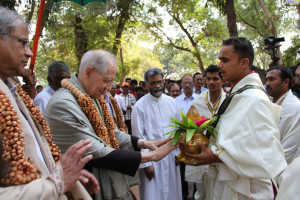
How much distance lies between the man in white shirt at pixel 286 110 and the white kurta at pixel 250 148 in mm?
989

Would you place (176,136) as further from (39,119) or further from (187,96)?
Answer: (187,96)

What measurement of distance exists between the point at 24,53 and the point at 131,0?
1021cm

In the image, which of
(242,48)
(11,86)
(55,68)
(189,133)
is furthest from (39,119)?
(55,68)

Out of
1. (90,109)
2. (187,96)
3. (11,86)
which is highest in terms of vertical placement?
(11,86)

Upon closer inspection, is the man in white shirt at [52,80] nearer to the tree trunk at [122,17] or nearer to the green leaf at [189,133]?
the green leaf at [189,133]

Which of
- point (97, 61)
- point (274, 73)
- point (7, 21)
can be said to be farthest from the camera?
point (274, 73)

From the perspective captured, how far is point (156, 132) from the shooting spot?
174 inches

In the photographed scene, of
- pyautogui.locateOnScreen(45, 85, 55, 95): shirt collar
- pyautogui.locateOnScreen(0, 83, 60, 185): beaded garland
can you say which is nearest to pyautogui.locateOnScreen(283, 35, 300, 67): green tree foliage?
pyautogui.locateOnScreen(45, 85, 55, 95): shirt collar

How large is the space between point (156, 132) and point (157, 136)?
72mm

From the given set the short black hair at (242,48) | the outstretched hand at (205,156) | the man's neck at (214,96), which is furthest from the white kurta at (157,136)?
the short black hair at (242,48)

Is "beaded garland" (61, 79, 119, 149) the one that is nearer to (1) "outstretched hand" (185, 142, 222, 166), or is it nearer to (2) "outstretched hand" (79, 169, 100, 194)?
(2) "outstretched hand" (79, 169, 100, 194)

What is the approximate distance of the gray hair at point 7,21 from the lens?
1586 millimetres

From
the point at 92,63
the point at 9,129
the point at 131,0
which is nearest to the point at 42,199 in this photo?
the point at 9,129

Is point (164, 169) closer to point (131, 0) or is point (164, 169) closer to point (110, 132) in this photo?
point (110, 132)
